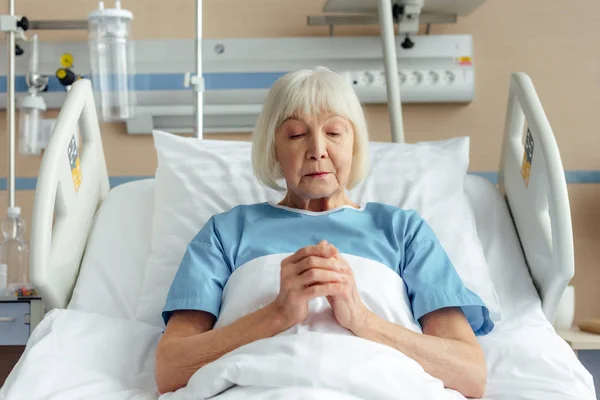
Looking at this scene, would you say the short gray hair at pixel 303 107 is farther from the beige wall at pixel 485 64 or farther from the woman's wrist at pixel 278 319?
the beige wall at pixel 485 64

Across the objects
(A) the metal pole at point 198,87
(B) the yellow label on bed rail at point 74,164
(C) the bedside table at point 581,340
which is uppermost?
(A) the metal pole at point 198,87

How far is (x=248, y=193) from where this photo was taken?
2174 mm

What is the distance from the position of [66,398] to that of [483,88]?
7.49 ft

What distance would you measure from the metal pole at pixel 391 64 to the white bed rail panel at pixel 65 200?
926 millimetres

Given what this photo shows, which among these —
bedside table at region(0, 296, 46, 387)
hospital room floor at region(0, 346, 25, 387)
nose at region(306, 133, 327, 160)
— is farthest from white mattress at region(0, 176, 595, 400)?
hospital room floor at region(0, 346, 25, 387)

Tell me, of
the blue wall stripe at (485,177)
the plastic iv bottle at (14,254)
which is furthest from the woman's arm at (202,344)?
the blue wall stripe at (485,177)

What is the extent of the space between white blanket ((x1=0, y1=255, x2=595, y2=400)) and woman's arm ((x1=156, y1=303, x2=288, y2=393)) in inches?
1.6

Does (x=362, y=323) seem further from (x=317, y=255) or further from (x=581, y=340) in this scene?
(x=581, y=340)

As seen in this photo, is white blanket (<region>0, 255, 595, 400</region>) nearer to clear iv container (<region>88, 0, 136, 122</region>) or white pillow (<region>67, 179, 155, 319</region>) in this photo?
white pillow (<region>67, 179, 155, 319</region>)

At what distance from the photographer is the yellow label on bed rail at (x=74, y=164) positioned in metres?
2.13

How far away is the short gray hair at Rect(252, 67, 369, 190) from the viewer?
1787mm

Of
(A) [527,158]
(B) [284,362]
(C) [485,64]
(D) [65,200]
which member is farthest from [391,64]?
(B) [284,362]

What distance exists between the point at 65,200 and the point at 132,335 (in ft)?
1.40

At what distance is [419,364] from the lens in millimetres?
1510
